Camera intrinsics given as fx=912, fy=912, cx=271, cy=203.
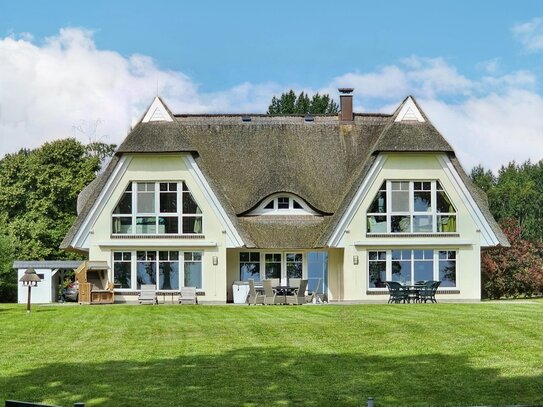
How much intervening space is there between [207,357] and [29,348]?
4.09m

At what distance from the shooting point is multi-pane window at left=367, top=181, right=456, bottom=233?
3759cm

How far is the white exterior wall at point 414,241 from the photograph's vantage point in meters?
37.3

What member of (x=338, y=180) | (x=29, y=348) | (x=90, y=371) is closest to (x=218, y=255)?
(x=338, y=180)

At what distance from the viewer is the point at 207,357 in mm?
16062

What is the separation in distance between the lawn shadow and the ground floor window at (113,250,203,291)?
2198 centimetres

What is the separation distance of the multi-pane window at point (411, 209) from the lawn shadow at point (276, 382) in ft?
72.1

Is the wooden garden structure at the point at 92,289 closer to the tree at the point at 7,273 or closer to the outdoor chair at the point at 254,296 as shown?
the outdoor chair at the point at 254,296

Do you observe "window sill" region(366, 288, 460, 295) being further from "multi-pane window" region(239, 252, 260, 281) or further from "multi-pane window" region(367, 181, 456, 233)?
Result: "multi-pane window" region(239, 252, 260, 281)

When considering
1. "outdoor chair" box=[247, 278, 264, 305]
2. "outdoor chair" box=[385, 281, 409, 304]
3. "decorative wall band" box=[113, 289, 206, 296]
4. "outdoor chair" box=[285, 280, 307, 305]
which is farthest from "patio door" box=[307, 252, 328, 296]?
"decorative wall band" box=[113, 289, 206, 296]

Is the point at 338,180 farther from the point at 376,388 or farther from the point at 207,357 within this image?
the point at 376,388

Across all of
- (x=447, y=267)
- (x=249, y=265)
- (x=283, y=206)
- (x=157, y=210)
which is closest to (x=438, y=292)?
(x=447, y=267)

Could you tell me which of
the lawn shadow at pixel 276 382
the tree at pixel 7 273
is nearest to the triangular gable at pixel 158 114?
the tree at pixel 7 273

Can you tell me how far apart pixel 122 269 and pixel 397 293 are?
11445mm

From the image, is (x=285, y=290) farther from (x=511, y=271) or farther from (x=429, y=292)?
(x=511, y=271)
